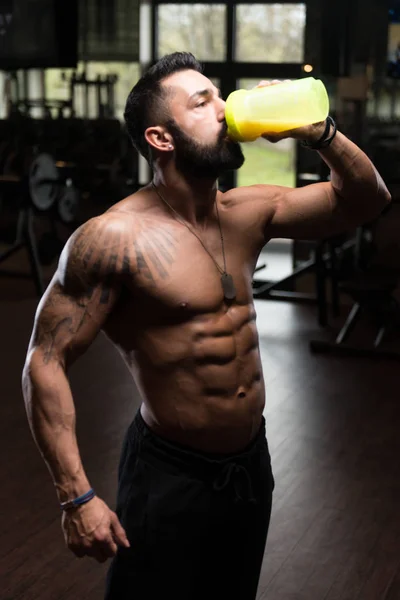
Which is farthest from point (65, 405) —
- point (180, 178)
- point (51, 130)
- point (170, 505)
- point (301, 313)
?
point (51, 130)

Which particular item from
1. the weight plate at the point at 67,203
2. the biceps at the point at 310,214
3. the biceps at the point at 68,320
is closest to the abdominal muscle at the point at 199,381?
the biceps at the point at 68,320

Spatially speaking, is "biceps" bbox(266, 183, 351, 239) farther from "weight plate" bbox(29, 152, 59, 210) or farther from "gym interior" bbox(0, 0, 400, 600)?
"weight plate" bbox(29, 152, 59, 210)

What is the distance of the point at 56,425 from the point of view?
57.5 inches

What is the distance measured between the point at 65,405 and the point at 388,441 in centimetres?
242

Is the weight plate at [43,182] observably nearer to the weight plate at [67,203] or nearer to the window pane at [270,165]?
the weight plate at [67,203]

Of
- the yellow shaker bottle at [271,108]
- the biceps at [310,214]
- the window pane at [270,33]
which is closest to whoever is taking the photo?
the yellow shaker bottle at [271,108]

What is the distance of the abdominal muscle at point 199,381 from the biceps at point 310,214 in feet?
0.67

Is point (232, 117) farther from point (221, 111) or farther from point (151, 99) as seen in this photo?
point (151, 99)

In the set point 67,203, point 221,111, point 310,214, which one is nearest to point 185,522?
point 310,214

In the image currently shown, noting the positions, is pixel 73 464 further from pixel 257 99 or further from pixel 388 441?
pixel 388 441

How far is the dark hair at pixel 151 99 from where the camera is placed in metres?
1.53

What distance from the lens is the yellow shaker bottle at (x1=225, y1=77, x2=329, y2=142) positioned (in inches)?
54.9

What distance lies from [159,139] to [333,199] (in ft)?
1.15

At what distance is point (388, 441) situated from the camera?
12.0 feet
